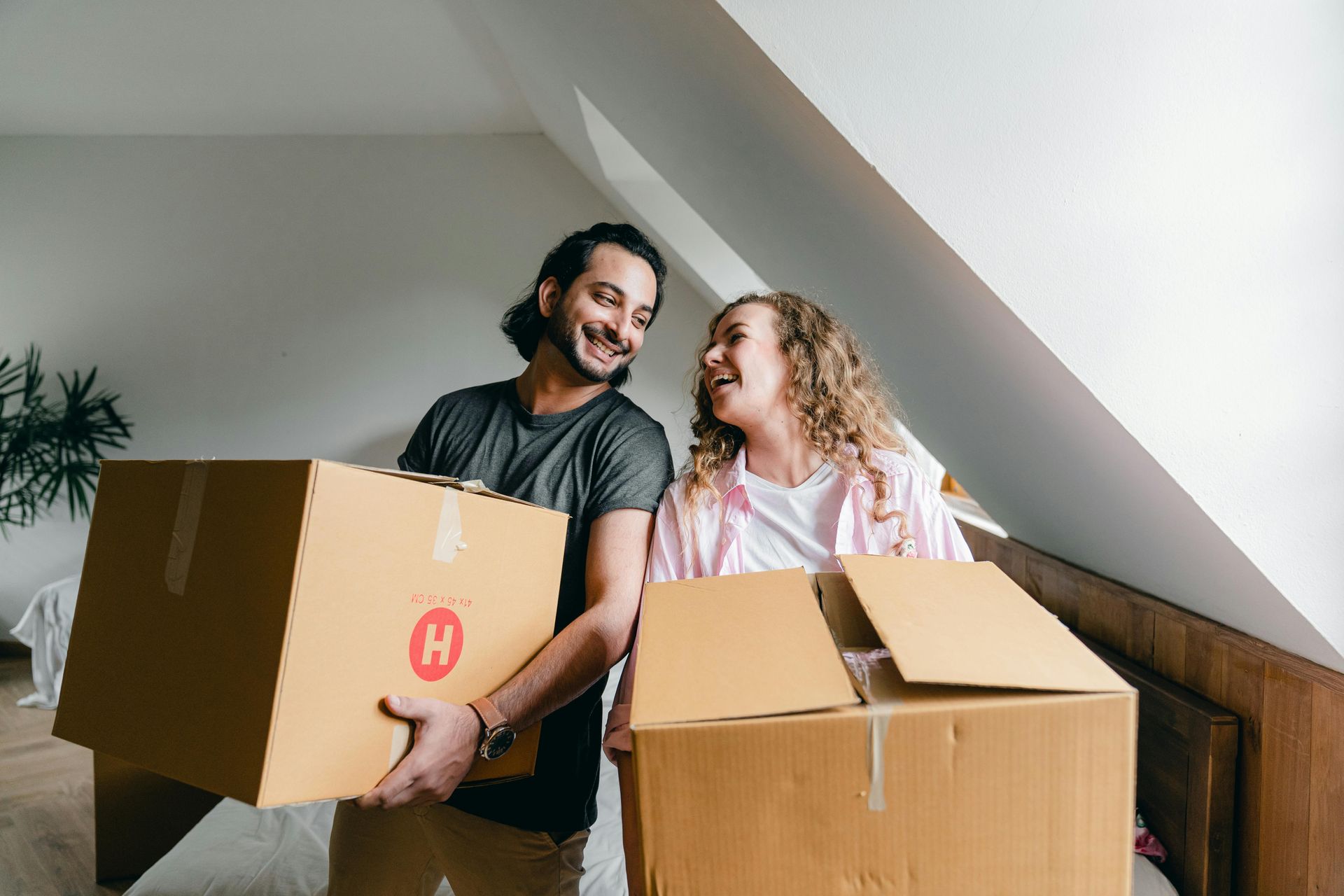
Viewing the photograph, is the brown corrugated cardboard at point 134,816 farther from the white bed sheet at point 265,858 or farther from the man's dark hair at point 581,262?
the man's dark hair at point 581,262

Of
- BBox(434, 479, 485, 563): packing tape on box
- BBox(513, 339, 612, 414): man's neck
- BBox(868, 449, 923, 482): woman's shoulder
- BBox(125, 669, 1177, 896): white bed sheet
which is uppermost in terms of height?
BBox(513, 339, 612, 414): man's neck

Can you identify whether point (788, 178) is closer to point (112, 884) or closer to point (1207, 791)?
point (1207, 791)

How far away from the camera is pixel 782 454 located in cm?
119

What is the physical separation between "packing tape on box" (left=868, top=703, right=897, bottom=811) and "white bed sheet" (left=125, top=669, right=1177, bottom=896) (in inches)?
42.5

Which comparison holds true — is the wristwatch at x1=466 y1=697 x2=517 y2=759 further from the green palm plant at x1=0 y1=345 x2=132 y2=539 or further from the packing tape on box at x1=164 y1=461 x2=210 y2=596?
the green palm plant at x1=0 y1=345 x2=132 y2=539

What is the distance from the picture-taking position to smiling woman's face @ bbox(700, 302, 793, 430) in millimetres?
1183

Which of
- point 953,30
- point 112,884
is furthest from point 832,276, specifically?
point 112,884

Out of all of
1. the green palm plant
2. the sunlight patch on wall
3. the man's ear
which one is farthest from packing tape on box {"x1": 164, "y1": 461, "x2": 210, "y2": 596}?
the green palm plant

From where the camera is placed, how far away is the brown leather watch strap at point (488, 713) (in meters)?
0.81

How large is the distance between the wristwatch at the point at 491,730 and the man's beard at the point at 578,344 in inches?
22.4

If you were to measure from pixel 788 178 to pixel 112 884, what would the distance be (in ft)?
8.29

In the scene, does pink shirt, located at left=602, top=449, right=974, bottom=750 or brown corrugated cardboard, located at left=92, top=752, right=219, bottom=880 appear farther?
brown corrugated cardboard, located at left=92, top=752, right=219, bottom=880

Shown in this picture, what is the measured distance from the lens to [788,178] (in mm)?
1312

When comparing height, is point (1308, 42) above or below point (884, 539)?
above
